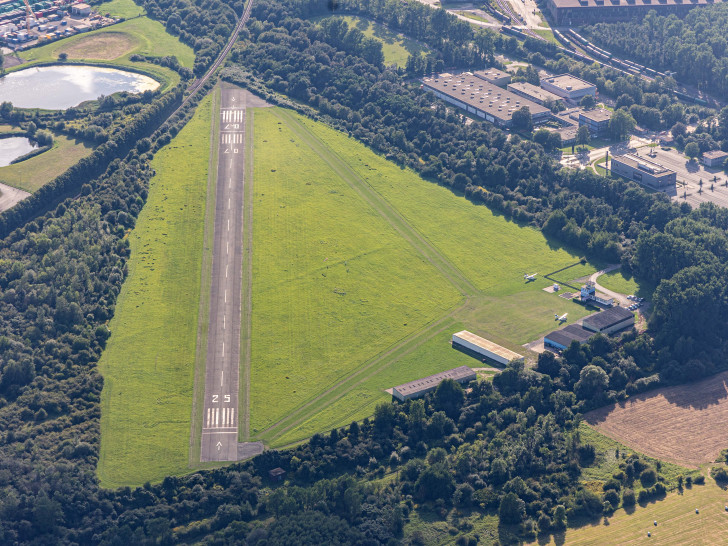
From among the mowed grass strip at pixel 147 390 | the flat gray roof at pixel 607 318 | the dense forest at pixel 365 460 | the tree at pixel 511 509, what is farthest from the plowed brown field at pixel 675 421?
the mowed grass strip at pixel 147 390

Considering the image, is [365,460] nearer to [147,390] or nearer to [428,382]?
[428,382]

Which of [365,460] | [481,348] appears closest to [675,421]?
[481,348]

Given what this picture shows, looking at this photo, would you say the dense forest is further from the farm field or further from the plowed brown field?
the plowed brown field

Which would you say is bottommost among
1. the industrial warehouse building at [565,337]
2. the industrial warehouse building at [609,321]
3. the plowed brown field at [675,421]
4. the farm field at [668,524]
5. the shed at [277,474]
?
the shed at [277,474]

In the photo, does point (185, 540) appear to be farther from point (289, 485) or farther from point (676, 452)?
point (676, 452)

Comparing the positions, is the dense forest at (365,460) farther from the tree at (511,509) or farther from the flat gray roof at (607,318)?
the flat gray roof at (607,318)

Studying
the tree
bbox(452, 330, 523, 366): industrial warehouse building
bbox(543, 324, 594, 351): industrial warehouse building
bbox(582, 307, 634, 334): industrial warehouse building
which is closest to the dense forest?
the tree

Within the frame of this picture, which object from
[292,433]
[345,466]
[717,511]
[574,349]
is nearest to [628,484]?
[717,511]
